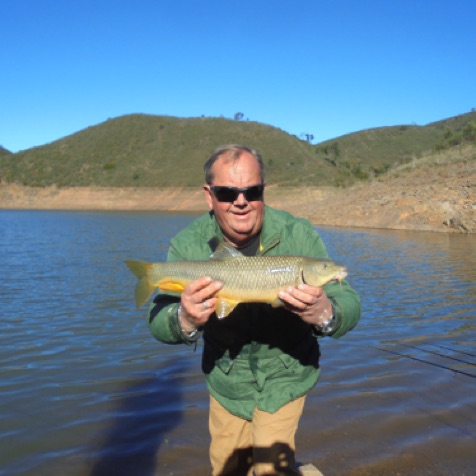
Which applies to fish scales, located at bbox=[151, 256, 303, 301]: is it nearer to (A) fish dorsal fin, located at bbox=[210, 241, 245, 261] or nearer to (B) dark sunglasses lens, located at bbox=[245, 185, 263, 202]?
(A) fish dorsal fin, located at bbox=[210, 241, 245, 261]

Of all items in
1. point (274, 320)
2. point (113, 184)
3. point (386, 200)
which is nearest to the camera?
point (274, 320)

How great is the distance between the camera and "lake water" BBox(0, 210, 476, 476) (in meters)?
4.74

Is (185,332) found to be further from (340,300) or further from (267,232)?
(340,300)

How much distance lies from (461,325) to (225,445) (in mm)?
6679

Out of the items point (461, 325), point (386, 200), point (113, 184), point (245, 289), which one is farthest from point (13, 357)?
point (113, 184)

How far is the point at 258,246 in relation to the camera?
343 cm

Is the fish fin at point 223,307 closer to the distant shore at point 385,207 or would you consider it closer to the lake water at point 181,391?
the lake water at point 181,391

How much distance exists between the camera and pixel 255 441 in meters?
3.29

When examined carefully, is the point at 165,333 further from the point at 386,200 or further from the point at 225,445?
the point at 386,200

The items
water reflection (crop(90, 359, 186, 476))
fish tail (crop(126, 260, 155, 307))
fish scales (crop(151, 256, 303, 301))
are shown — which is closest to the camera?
fish scales (crop(151, 256, 303, 301))

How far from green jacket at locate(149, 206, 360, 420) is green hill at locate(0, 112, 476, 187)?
6726 centimetres

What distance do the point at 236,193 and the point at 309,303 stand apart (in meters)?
0.84

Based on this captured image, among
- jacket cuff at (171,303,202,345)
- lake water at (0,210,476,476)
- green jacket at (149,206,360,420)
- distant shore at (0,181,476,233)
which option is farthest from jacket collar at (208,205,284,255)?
distant shore at (0,181,476,233)

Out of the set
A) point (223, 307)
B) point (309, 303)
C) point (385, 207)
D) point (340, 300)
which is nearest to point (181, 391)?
point (223, 307)
